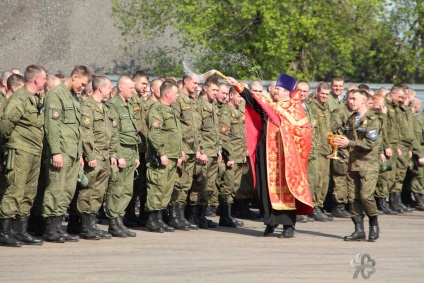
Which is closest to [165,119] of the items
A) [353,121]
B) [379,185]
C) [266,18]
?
[353,121]

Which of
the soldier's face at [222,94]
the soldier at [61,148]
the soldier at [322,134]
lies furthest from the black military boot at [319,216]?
the soldier at [61,148]

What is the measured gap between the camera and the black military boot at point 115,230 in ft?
45.0

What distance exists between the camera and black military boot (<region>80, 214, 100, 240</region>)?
43.6ft

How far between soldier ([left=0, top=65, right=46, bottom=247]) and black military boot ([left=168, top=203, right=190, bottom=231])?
289 centimetres

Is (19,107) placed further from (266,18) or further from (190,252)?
(266,18)

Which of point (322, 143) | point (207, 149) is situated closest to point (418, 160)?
point (322, 143)

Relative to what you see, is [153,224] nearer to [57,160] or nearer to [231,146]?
[231,146]

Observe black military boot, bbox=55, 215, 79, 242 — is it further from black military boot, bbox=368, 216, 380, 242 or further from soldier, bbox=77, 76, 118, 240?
black military boot, bbox=368, 216, 380, 242

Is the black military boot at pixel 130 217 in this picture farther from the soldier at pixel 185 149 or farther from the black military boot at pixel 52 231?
the black military boot at pixel 52 231

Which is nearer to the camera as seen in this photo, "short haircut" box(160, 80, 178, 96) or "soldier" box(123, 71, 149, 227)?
"short haircut" box(160, 80, 178, 96)

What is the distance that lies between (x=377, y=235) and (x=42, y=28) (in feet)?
89.0

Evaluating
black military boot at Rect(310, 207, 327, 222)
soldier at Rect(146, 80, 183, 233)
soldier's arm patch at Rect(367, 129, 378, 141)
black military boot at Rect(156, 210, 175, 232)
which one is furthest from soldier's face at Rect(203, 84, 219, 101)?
black military boot at Rect(310, 207, 327, 222)

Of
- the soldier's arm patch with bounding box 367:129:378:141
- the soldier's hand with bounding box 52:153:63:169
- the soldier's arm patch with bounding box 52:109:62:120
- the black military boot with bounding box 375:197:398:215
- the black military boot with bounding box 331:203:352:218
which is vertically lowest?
the black military boot with bounding box 331:203:352:218
